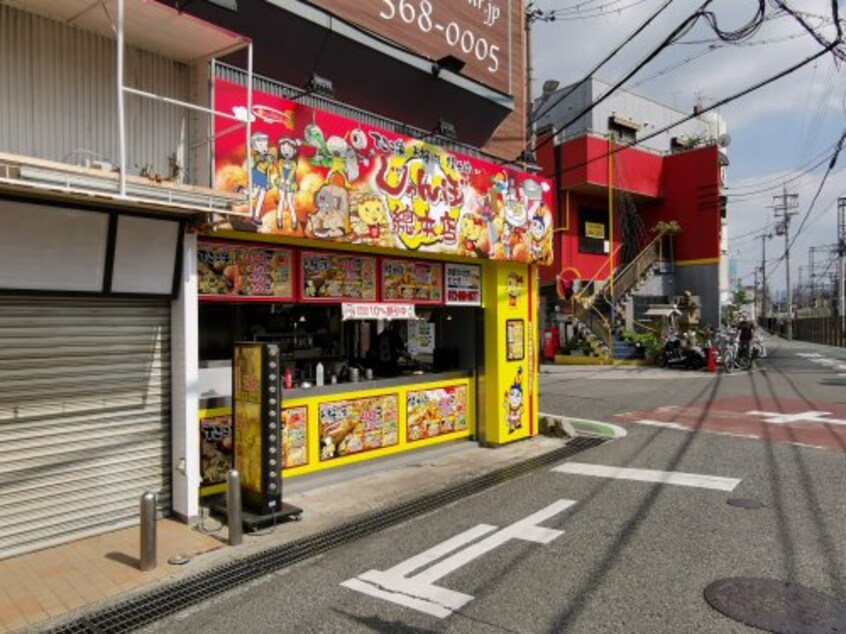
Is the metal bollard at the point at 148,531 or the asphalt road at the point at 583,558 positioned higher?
the metal bollard at the point at 148,531

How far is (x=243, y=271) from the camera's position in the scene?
7508 mm

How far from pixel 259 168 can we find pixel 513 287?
5484 millimetres

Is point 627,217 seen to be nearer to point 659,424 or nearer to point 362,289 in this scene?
point 659,424

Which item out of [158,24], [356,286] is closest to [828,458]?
[356,286]

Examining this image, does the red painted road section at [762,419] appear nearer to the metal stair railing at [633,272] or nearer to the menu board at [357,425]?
the menu board at [357,425]

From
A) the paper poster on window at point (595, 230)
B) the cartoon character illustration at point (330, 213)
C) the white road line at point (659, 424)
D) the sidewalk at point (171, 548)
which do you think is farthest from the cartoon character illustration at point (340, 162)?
the paper poster on window at point (595, 230)

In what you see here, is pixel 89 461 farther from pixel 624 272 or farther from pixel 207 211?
pixel 624 272

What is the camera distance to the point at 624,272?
2995cm

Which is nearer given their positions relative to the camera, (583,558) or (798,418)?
Answer: (583,558)

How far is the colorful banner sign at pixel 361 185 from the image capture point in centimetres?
704

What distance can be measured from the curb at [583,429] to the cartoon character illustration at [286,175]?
22.0 ft

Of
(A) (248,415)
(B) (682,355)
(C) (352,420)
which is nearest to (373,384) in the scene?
(C) (352,420)

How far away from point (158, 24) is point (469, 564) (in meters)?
5.84

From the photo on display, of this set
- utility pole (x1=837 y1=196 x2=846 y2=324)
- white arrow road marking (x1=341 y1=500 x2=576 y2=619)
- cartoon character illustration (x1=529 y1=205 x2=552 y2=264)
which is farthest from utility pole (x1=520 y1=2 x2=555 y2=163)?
utility pole (x1=837 y1=196 x2=846 y2=324)
